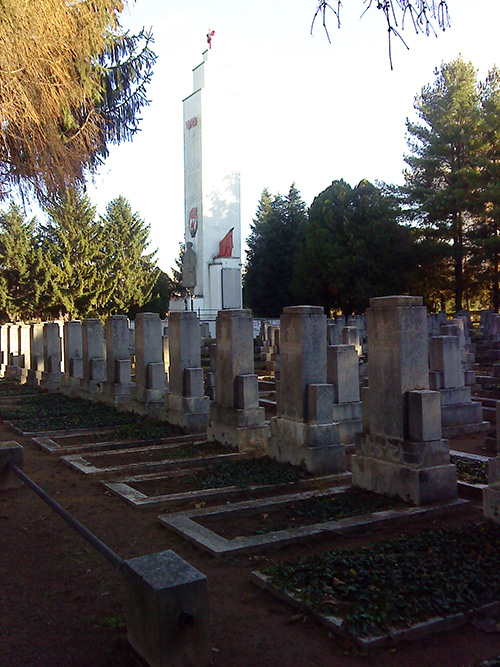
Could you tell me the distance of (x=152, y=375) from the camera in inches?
406

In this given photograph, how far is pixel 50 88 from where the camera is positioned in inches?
364

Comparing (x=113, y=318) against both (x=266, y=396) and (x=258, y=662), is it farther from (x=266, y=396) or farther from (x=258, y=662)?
(x=258, y=662)

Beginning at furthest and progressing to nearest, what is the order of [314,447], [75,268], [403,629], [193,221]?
[75,268] → [193,221] → [314,447] → [403,629]

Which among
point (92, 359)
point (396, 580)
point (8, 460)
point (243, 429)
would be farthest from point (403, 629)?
point (92, 359)

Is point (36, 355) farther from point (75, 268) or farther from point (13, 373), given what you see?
point (75, 268)

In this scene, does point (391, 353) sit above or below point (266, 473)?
above

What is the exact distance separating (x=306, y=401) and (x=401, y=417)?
1.46 metres

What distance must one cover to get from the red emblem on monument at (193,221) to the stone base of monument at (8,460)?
31855 mm

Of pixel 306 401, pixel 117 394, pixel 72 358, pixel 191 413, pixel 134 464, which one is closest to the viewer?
pixel 306 401

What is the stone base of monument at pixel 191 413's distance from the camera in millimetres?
9195

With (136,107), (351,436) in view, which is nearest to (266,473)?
(351,436)

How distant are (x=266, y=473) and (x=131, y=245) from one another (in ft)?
125

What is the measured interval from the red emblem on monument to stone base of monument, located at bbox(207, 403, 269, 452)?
30.0 m

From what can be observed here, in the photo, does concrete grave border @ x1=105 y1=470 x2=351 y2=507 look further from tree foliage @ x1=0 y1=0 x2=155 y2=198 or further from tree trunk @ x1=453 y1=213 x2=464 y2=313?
tree trunk @ x1=453 y1=213 x2=464 y2=313
